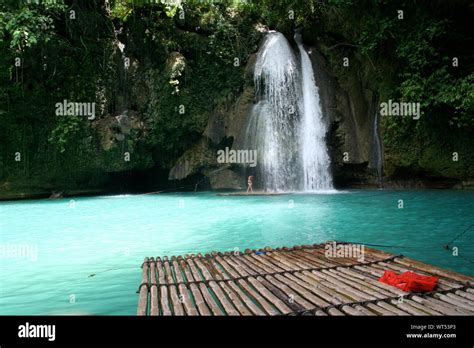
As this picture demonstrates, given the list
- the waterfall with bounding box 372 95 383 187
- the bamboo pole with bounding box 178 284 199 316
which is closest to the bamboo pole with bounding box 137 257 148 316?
the bamboo pole with bounding box 178 284 199 316

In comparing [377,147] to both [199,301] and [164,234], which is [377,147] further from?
[199,301]

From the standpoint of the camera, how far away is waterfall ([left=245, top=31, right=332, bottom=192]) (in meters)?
19.0

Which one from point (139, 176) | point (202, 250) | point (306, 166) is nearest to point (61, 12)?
point (139, 176)

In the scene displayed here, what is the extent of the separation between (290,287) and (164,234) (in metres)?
5.21

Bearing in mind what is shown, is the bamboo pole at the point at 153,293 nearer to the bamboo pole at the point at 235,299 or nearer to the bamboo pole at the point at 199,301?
the bamboo pole at the point at 199,301

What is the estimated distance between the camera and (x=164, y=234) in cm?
939

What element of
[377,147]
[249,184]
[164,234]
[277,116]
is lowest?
[164,234]

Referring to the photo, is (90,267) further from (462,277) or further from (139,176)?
(139,176)

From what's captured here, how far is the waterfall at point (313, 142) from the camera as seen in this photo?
18.9 meters

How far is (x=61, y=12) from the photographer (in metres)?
20.2

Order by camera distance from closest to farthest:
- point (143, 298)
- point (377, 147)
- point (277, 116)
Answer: point (143, 298) → point (377, 147) → point (277, 116)

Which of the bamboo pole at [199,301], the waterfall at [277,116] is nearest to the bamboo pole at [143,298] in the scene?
the bamboo pole at [199,301]

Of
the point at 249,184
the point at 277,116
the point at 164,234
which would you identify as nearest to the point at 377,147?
the point at 277,116
